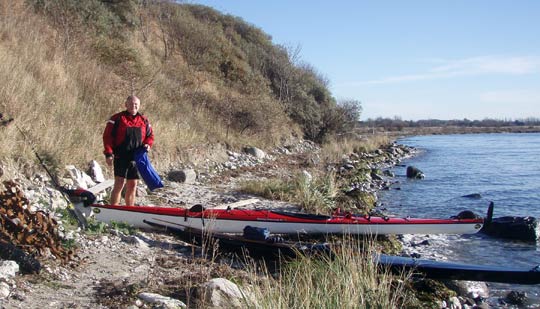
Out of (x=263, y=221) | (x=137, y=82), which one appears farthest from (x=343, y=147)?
(x=263, y=221)

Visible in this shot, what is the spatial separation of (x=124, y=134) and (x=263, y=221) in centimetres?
231

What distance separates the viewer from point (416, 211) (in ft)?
43.1

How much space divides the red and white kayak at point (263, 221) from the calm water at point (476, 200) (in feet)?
2.64

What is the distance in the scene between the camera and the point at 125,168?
772 cm

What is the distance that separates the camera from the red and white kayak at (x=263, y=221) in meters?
7.25

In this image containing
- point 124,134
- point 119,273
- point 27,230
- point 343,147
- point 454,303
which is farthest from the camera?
point 343,147

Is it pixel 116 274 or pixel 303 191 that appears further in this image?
pixel 303 191

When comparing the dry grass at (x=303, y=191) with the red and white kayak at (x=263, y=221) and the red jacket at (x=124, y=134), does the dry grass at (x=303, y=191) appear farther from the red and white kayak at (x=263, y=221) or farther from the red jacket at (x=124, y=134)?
the red jacket at (x=124, y=134)

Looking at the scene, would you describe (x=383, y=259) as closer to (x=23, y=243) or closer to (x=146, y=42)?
(x=23, y=243)

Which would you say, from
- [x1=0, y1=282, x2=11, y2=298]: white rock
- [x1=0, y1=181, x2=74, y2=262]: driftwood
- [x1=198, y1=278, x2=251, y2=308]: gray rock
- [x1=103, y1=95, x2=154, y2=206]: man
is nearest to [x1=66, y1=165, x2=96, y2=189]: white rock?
[x1=103, y1=95, x2=154, y2=206]: man

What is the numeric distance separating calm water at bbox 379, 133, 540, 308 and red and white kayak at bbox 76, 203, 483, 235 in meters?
0.80

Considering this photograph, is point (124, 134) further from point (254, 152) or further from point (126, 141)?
point (254, 152)

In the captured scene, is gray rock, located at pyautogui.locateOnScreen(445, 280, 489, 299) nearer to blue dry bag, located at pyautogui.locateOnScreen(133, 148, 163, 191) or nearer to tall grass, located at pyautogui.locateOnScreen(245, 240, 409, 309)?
tall grass, located at pyautogui.locateOnScreen(245, 240, 409, 309)

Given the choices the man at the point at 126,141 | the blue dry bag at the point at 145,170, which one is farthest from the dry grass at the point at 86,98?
the blue dry bag at the point at 145,170
